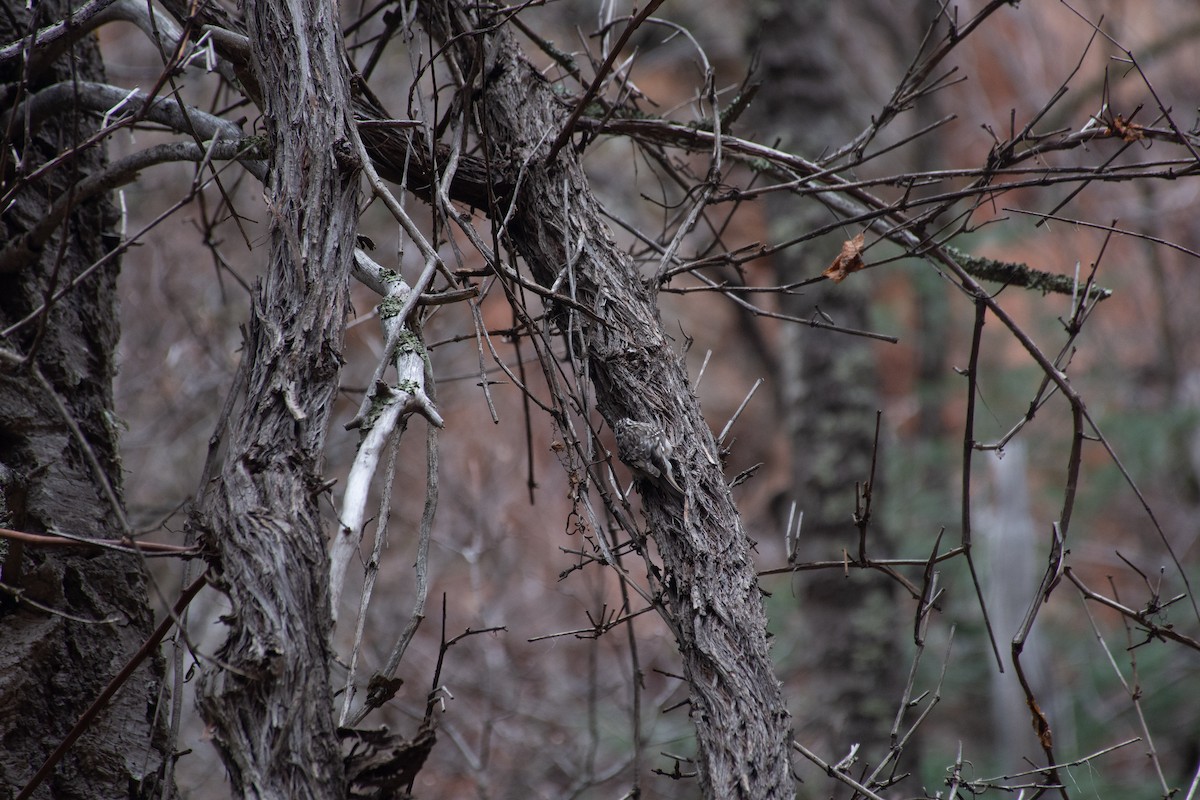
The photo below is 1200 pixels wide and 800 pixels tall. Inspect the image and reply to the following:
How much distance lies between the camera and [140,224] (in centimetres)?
560

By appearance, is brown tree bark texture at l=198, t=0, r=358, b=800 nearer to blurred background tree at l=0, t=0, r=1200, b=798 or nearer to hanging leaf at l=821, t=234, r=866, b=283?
blurred background tree at l=0, t=0, r=1200, b=798

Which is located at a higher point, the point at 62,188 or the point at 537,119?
the point at 62,188

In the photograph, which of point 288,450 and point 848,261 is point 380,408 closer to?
point 288,450

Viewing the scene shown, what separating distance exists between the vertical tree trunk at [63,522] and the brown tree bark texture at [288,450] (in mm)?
489

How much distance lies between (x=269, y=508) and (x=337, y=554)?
115 mm

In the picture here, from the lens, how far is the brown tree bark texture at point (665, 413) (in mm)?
1393

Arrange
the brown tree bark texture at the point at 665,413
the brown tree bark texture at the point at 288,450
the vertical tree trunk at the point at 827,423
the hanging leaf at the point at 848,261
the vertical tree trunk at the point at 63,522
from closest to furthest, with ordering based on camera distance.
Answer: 1. the brown tree bark texture at the point at 288,450
2. the brown tree bark texture at the point at 665,413
3. the vertical tree trunk at the point at 63,522
4. the hanging leaf at the point at 848,261
5. the vertical tree trunk at the point at 827,423

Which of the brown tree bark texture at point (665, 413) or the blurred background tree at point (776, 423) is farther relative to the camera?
the blurred background tree at point (776, 423)

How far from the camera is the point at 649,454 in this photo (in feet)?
5.04

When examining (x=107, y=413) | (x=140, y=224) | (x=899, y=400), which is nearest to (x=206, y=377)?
(x=140, y=224)

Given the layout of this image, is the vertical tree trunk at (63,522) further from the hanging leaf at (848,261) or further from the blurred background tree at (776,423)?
the hanging leaf at (848,261)

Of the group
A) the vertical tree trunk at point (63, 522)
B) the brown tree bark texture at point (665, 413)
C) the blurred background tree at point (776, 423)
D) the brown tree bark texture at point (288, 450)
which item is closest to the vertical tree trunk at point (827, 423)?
the blurred background tree at point (776, 423)

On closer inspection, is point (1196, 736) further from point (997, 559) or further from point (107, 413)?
point (107, 413)

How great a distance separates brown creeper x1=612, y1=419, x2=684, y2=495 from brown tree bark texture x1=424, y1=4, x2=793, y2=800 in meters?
0.03
